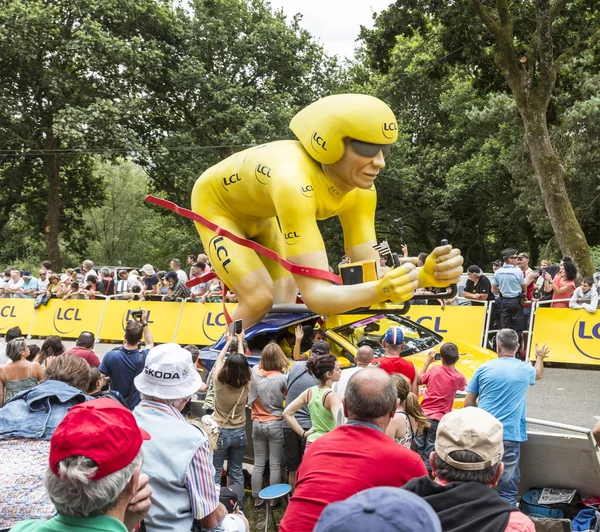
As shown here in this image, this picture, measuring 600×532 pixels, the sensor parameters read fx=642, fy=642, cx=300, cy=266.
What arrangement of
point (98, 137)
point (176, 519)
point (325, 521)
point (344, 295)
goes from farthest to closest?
point (98, 137)
point (344, 295)
point (176, 519)
point (325, 521)

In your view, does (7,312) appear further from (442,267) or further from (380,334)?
(442,267)

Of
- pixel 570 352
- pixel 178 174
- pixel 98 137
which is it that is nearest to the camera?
pixel 570 352

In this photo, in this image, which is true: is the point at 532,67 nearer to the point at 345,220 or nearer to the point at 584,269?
the point at 584,269

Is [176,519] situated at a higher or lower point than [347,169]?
lower

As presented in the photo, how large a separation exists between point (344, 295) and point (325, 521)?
4743mm

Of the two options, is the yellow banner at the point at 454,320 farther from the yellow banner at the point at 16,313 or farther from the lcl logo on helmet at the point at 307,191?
the yellow banner at the point at 16,313

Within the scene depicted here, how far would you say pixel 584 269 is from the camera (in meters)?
13.6

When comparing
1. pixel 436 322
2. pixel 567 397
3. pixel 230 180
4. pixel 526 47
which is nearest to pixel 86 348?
pixel 230 180

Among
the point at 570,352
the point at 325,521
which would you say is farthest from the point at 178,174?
the point at 325,521

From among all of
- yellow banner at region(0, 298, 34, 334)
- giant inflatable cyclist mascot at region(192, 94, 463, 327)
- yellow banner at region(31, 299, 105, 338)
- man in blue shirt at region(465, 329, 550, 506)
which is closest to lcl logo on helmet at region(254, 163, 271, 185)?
giant inflatable cyclist mascot at region(192, 94, 463, 327)

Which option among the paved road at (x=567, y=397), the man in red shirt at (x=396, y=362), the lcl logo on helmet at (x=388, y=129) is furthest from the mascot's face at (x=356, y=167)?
the paved road at (x=567, y=397)

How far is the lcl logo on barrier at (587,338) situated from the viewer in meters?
10.1

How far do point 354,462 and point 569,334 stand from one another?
28.5ft

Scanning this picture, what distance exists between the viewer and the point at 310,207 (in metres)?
6.58
